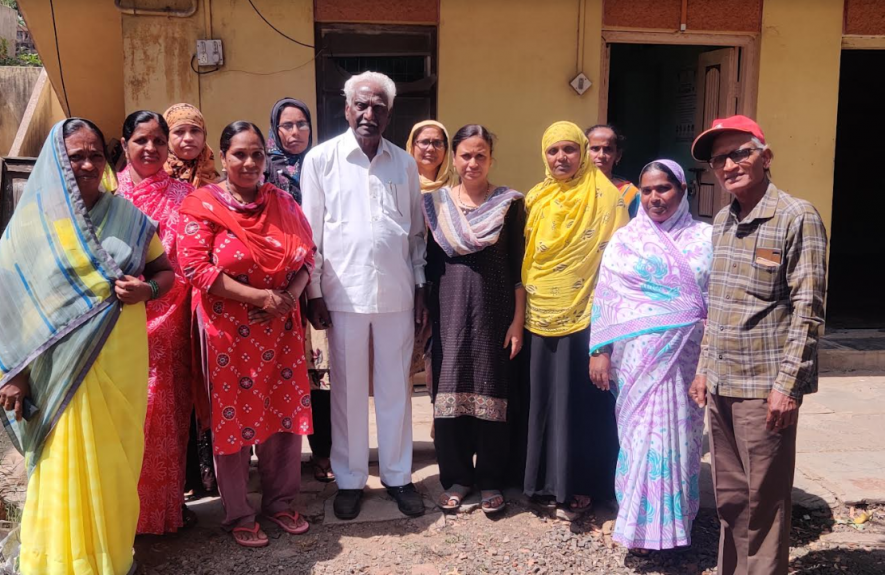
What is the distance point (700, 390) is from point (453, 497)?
1.35m

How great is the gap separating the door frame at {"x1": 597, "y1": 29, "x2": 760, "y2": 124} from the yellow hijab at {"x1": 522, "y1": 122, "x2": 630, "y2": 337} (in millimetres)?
2911

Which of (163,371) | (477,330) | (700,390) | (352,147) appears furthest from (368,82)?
(700,390)

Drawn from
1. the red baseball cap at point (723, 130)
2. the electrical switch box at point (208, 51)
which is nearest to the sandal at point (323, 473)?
the red baseball cap at point (723, 130)

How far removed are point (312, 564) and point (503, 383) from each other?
3.86 feet

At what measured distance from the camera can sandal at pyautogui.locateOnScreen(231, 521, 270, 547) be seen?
3.34 m

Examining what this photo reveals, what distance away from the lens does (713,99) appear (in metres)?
6.61

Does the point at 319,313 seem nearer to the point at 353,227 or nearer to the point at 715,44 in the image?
the point at 353,227

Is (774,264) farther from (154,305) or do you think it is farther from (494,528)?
(154,305)

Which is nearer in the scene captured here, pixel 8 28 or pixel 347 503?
pixel 347 503

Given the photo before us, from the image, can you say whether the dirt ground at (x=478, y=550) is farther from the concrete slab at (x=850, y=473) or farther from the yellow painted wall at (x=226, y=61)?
the yellow painted wall at (x=226, y=61)

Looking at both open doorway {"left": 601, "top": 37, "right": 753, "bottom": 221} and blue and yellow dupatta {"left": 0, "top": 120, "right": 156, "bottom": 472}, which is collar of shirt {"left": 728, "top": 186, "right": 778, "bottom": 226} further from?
open doorway {"left": 601, "top": 37, "right": 753, "bottom": 221}

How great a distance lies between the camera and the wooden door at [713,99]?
6.36 m

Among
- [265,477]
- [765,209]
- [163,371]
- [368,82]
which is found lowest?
[265,477]

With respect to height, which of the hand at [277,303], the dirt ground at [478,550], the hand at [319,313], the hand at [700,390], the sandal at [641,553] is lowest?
the dirt ground at [478,550]
